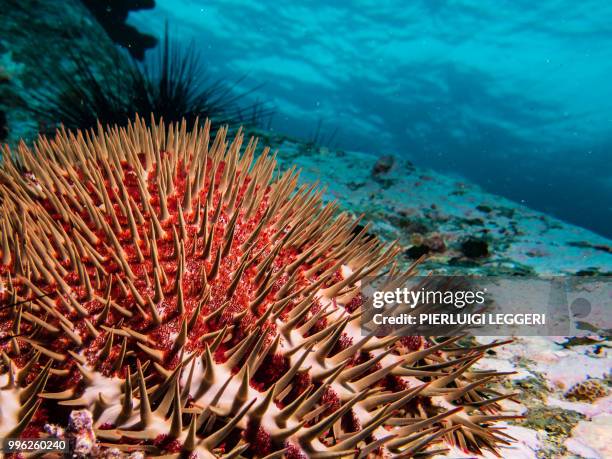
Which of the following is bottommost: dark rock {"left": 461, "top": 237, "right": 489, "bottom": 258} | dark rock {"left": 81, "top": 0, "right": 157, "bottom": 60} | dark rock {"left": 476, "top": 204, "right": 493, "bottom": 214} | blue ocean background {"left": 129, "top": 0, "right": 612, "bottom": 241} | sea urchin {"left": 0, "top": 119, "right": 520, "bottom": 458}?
sea urchin {"left": 0, "top": 119, "right": 520, "bottom": 458}

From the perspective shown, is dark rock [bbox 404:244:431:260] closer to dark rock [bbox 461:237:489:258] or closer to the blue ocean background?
dark rock [bbox 461:237:489:258]

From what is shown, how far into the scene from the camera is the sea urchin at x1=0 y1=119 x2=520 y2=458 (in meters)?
1.20

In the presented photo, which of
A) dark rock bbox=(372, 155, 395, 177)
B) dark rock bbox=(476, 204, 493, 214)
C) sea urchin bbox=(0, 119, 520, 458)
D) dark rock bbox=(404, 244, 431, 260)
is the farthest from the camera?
dark rock bbox=(372, 155, 395, 177)

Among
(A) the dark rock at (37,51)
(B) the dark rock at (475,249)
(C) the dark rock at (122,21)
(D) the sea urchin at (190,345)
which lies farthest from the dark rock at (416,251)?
(C) the dark rock at (122,21)

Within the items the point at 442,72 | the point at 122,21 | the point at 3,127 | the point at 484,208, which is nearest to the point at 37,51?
the point at 3,127

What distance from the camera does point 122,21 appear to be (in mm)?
13023

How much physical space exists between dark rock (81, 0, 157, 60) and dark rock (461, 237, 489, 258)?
12.6 meters

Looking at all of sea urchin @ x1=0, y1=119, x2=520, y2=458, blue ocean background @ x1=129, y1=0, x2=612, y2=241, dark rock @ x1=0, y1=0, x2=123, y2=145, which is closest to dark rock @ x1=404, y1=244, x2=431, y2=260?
sea urchin @ x1=0, y1=119, x2=520, y2=458

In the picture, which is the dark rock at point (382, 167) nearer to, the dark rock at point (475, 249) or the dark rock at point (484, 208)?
the dark rock at point (484, 208)

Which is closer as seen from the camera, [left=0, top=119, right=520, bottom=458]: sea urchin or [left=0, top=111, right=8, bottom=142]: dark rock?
[left=0, top=119, right=520, bottom=458]: sea urchin

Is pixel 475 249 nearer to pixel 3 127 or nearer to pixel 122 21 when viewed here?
pixel 3 127

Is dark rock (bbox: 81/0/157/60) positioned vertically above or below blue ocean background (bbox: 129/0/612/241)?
below

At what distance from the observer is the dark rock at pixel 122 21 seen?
12.4m

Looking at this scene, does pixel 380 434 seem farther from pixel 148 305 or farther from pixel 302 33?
pixel 302 33
